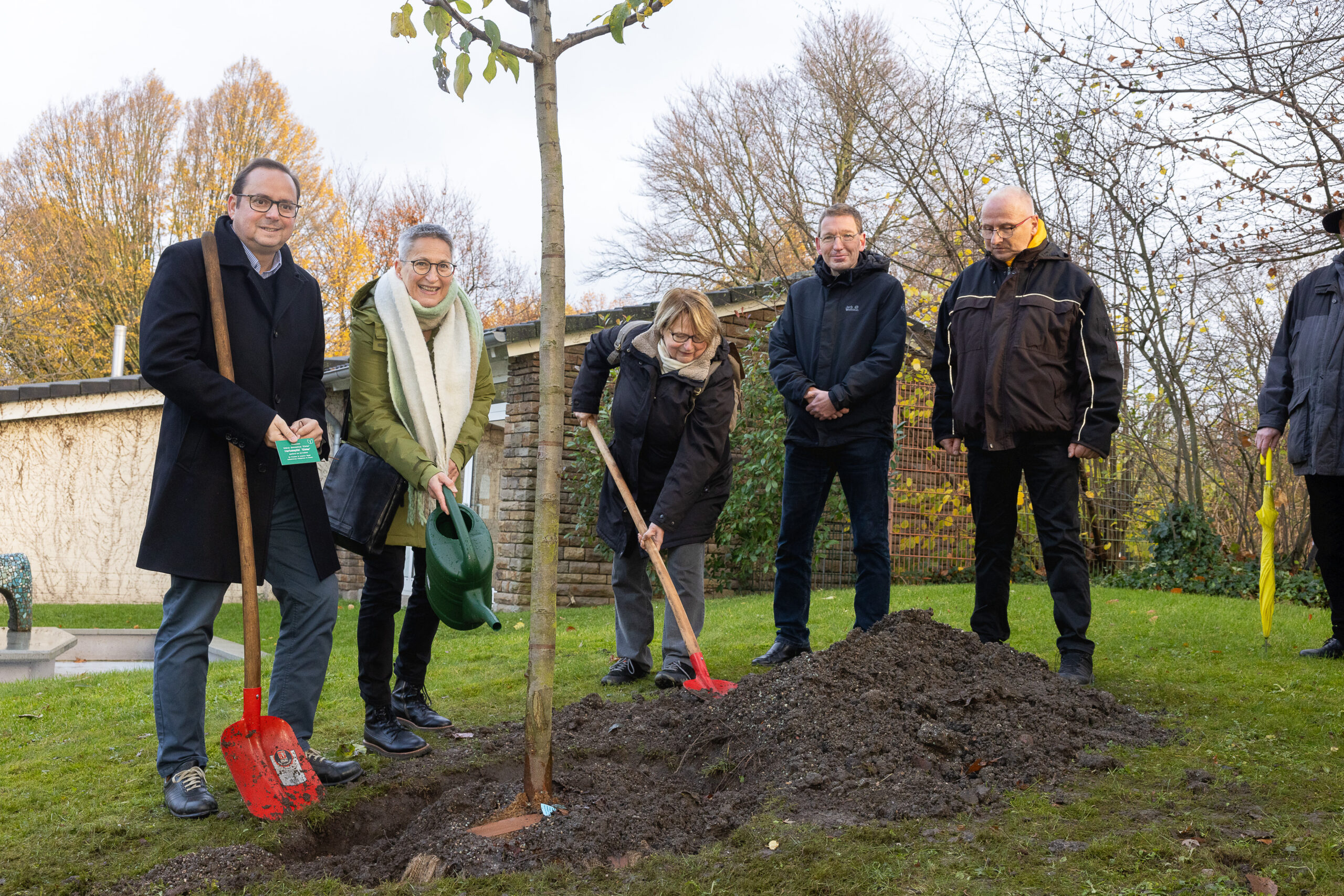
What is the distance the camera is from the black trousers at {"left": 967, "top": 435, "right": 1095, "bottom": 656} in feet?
13.7

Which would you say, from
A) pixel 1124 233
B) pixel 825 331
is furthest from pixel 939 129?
pixel 825 331

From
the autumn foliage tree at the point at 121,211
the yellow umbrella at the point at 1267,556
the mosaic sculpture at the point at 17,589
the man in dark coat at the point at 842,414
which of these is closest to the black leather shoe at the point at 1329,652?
the yellow umbrella at the point at 1267,556

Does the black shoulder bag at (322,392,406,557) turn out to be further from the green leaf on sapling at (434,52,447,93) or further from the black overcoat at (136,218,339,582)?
the green leaf on sapling at (434,52,447,93)

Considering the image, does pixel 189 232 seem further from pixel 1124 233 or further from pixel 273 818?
pixel 273 818

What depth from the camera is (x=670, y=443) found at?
15.2ft

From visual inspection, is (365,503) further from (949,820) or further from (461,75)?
(949,820)

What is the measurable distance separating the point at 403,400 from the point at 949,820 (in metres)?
2.27

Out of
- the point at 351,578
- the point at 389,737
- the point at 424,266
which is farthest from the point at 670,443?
the point at 351,578

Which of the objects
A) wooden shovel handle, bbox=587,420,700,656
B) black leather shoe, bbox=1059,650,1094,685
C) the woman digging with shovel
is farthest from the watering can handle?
black leather shoe, bbox=1059,650,1094,685

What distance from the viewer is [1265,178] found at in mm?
7969

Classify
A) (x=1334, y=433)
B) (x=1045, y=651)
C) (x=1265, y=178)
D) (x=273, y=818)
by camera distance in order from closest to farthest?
1. (x=273, y=818)
2. (x=1334, y=433)
3. (x=1045, y=651)
4. (x=1265, y=178)

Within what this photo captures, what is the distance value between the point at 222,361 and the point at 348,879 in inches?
61.3

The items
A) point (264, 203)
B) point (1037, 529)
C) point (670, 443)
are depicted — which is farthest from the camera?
point (670, 443)

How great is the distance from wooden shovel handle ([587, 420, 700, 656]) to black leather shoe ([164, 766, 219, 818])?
1841mm
